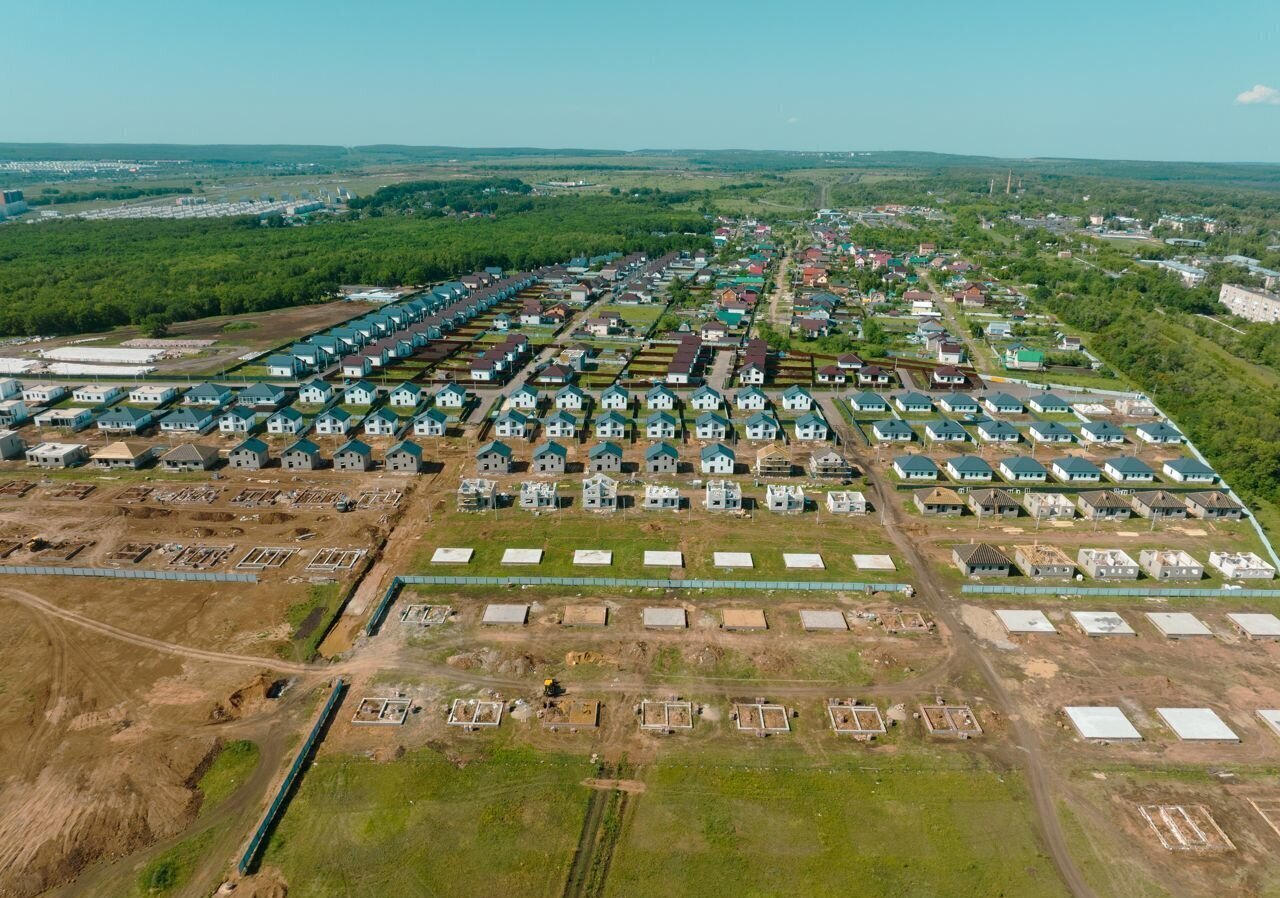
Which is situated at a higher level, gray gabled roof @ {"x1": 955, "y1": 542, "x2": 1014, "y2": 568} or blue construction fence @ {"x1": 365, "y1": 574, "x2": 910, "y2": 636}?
gray gabled roof @ {"x1": 955, "y1": 542, "x2": 1014, "y2": 568}

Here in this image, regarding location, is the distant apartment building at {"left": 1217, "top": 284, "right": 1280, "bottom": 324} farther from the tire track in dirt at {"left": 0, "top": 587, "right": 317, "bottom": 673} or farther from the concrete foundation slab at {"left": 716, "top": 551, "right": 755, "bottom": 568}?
the tire track in dirt at {"left": 0, "top": 587, "right": 317, "bottom": 673}

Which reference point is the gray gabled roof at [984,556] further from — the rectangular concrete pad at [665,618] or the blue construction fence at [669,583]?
the rectangular concrete pad at [665,618]

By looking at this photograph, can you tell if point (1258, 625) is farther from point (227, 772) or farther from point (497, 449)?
point (227, 772)

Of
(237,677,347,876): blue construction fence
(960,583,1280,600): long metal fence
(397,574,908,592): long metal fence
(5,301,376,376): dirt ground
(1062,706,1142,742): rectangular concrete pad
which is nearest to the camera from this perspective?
(237,677,347,876): blue construction fence

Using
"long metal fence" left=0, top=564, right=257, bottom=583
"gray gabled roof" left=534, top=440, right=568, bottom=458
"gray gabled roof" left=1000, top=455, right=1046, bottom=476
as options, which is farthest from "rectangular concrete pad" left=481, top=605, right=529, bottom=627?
"gray gabled roof" left=1000, top=455, right=1046, bottom=476

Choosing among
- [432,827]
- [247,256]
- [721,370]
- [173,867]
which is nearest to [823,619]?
[432,827]

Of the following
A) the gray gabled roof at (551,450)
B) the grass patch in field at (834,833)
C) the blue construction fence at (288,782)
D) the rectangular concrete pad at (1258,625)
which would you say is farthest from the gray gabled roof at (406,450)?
the rectangular concrete pad at (1258,625)
